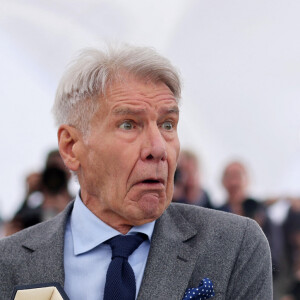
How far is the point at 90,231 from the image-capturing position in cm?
228

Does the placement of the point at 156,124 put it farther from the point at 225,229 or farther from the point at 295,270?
the point at 295,270

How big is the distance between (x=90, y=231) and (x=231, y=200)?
2548 mm

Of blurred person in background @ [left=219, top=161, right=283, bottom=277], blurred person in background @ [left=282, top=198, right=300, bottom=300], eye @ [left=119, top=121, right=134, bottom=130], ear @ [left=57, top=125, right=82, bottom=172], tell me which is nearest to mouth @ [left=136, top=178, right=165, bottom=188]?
eye @ [left=119, top=121, right=134, bottom=130]

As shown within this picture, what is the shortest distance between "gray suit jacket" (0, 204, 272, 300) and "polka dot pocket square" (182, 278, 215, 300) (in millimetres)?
47

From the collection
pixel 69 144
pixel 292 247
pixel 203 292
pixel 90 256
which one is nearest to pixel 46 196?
pixel 292 247

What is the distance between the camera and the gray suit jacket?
7.02 feet

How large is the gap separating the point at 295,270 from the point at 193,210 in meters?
2.65

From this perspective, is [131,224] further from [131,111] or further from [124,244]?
[131,111]

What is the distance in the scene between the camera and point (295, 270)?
15.8 feet

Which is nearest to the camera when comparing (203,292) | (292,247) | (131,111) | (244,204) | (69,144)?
(203,292)

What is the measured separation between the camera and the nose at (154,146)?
2.12m

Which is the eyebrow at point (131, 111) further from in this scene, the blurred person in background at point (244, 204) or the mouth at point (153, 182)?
the blurred person in background at point (244, 204)

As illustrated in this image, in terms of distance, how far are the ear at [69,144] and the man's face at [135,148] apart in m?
0.09

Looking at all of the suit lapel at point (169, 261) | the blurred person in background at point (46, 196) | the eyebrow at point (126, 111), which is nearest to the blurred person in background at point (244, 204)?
the blurred person in background at point (46, 196)
